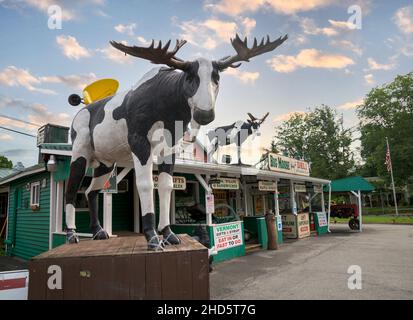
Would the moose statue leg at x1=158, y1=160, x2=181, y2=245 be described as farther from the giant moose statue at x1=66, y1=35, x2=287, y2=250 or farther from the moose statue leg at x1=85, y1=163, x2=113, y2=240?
the moose statue leg at x1=85, y1=163, x2=113, y2=240

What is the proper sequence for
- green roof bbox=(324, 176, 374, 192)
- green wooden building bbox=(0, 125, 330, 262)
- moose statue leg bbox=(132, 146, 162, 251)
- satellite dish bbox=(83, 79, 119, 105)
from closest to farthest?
1. moose statue leg bbox=(132, 146, 162, 251)
2. satellite dish bbox=(83, 79, 119, 105)
3. green wooden building bbox=(0, 125, 330, 262)
4. green roof bbox=(324, 176, 374, 192)

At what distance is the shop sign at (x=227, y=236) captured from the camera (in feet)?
27.4

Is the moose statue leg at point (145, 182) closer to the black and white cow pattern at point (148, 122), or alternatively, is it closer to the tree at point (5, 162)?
the black and white cow pattern at point (148, 122)

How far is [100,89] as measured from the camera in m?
4.26

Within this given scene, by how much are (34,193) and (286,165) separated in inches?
372

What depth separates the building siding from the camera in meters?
8.27

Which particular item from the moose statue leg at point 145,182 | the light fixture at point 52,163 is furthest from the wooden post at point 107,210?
the moose statue leg at point 145,182

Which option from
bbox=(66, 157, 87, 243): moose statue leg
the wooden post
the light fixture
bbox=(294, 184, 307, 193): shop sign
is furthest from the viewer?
bbox=(294, 184, 307, 193): shop sign

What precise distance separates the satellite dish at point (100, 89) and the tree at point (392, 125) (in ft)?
105

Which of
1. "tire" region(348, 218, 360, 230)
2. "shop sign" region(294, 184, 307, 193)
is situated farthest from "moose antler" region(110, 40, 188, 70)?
"tire" region(348, 218, 360, 230)

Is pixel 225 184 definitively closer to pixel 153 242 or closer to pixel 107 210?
pixel 107 210

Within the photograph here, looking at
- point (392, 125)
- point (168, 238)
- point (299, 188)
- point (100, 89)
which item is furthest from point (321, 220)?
point (392, 125)

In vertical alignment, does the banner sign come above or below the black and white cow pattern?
above
